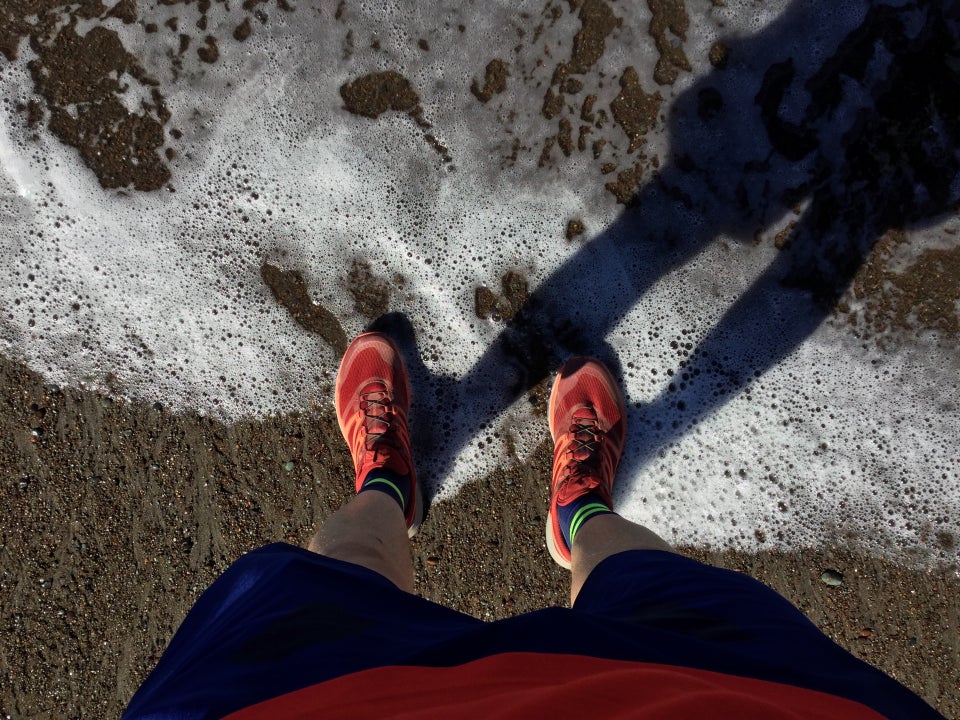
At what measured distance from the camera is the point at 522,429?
6.67ft

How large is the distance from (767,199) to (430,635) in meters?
1.91

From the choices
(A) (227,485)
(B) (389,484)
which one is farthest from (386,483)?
(A) (227,485)

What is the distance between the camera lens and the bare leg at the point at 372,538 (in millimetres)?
1556

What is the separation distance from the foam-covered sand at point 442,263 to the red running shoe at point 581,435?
137mm

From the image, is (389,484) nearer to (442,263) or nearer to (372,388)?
(372,388)

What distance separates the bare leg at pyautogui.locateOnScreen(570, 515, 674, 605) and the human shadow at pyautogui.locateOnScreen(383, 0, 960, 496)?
15.8 inches

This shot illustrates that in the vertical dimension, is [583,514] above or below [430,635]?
below

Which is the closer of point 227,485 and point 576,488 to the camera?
point 576,488

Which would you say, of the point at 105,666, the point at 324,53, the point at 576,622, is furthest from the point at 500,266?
the point at 105,666

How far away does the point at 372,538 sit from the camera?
1628 millimetres

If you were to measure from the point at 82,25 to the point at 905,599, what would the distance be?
3690 mm

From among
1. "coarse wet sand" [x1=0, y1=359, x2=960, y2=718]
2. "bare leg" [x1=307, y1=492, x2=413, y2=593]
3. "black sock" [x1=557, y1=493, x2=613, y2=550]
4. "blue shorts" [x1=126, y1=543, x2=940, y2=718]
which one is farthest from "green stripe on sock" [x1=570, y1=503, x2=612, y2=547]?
"bare leg" [x1=307, y1=492, x2=413, y2=593]

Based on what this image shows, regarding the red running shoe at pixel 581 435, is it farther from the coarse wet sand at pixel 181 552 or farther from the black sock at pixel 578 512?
the coarse wet sand at pixel 181 552

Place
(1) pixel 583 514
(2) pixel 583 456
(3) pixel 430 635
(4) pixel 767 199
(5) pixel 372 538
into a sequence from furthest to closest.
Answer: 1. (4) pixel 767 199
2. (2) pixel 583 456
3. (1) pixel 583 514
4. (5) pixel 372 538
5. (3) pixel 430 635
